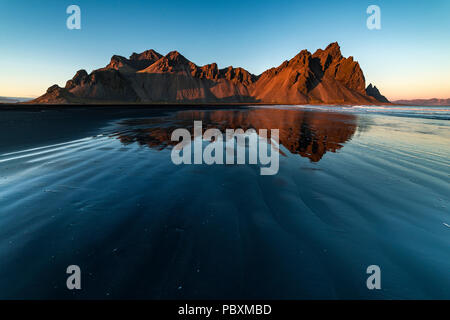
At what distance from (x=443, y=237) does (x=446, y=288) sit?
1.52m

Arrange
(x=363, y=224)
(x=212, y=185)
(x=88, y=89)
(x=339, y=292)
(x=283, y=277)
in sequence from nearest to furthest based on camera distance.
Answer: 1. (x=339, y=292)
2. (x=283, y=277)
3. (x=363, y=224)
4. (x=212, y=185)
5. (x=88, y=89)

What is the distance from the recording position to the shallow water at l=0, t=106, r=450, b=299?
251cm

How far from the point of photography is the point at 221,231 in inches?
143

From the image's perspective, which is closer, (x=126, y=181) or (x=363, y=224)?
(x=363, y=224)

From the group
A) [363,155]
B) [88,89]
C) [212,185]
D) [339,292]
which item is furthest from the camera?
[88,89]

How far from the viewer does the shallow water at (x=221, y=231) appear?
251cm

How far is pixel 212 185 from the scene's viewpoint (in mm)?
5773

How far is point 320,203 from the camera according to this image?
4.67 metres

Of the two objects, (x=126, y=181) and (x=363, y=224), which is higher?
(x=126, y=181)

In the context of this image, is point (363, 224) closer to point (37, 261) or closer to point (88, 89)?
point (37, 261)
